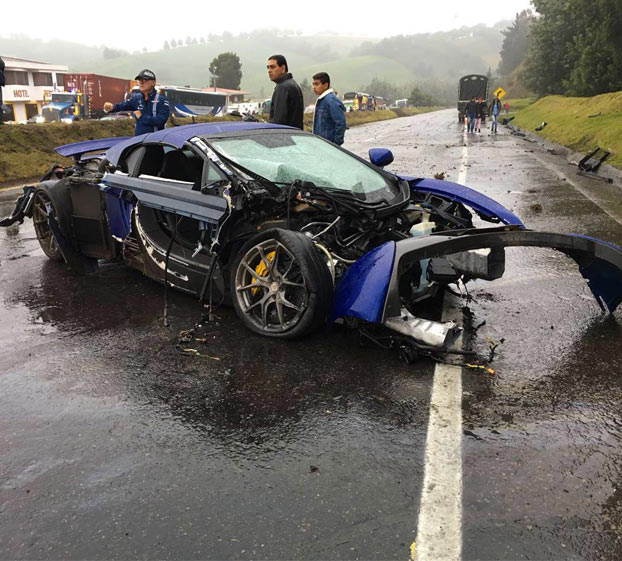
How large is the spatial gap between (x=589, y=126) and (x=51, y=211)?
61.1ft

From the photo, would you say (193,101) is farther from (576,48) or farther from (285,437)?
(285,437)

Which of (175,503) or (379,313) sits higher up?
(379,313)

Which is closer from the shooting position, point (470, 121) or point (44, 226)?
point (44, 226)

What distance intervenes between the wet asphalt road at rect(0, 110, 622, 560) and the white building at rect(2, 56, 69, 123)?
208 ft

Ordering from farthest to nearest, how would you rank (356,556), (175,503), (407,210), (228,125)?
1. (228,125)
2. (407,210)
3. (175,503)
4. (356,556)

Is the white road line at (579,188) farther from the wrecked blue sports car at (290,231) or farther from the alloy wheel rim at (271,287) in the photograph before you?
the alloy wheel rim at (271,287)

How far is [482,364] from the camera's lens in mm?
3713

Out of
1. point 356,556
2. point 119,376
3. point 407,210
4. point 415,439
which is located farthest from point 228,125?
point 356,556

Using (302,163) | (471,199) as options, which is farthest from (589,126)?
(302,163)

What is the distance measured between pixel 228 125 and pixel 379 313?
2.54m

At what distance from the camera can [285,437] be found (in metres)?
3.02

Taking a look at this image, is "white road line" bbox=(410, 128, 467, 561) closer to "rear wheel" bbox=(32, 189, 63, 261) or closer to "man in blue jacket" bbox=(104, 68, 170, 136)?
"rear wheel" bbox=(32, 189, 63, 261)

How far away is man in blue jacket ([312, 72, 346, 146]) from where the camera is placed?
7.62m

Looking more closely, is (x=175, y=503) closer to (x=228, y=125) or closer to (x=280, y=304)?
(x=280, y=304)
